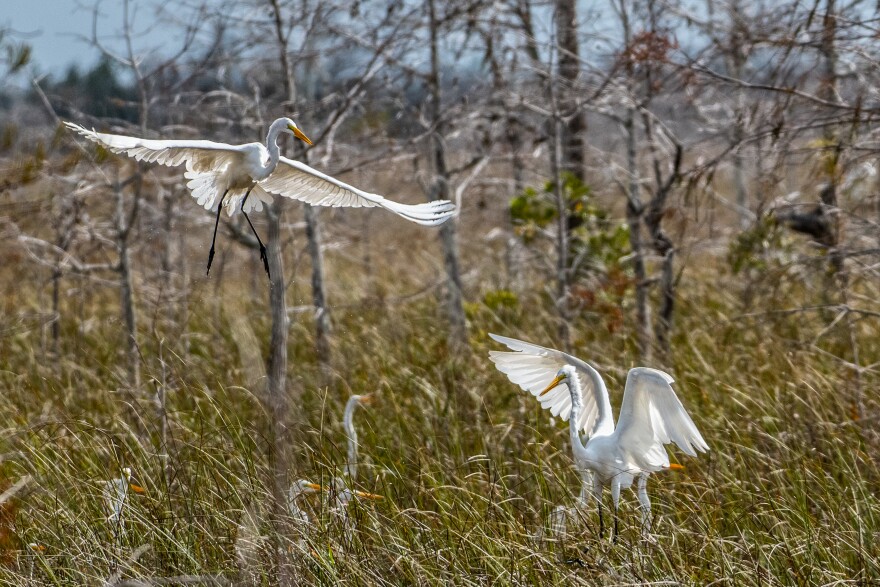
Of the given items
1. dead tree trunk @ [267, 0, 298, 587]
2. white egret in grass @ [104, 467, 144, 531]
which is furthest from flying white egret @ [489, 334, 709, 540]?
white egret in grass @ [104, 467, 144, 531]

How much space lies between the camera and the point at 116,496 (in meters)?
3.45

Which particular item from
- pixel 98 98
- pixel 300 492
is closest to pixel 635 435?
pixel 300 492

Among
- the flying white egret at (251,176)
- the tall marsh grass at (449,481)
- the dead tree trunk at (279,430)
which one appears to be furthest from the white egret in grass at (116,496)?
the flying white egret at (251,176)

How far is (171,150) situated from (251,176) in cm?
32

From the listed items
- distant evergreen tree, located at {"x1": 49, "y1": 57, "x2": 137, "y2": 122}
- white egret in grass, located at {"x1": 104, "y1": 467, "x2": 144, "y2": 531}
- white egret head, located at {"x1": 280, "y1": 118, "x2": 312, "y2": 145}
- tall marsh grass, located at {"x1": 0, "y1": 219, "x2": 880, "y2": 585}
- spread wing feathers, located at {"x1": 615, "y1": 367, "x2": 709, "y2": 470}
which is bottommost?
tall marsh grass, located at {"x1": 0, "y1": 219, "x2": 880, "y2": 585}

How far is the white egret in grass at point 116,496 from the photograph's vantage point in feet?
11.0

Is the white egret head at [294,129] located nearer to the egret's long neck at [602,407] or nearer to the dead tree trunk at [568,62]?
the egret's long neck at [602,407]

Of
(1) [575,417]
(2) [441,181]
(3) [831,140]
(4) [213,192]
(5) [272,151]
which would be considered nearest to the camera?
(5) [272,151]

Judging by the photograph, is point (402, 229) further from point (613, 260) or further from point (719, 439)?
point (719, 439)

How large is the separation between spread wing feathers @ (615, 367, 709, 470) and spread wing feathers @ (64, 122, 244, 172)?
5.36 feet

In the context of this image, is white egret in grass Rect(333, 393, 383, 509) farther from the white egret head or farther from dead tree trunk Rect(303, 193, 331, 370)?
the white egret head

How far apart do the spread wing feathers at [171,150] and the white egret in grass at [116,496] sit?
1143 mm

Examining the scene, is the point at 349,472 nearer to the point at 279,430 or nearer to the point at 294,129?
the point at 279,430

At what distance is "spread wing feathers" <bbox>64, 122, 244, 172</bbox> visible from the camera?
2916 millimetres
